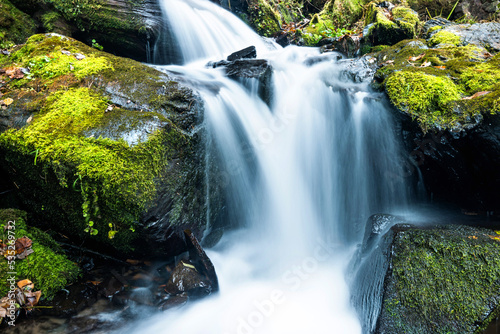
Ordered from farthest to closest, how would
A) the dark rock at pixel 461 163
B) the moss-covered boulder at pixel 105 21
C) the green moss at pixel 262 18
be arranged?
the green moss at pixel 262 18 → the moss-covered boulder at pixel 105 21 → the dark rock at pixel 461 163

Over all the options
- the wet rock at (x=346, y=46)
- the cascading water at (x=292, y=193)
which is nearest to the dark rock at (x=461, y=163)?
the cascading water at (x=292, y=193)

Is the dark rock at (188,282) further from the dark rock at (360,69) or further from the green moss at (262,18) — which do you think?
the green moss at (262,18)

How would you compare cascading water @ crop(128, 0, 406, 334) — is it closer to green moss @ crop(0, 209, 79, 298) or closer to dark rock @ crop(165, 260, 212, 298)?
dark rock @ crop(165, 260, 212, 298)

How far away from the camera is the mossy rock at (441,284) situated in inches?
83.4

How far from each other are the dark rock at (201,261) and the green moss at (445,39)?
6517 millimetres

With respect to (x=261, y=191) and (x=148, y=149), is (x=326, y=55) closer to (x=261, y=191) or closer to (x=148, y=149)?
(x=261, y=191)

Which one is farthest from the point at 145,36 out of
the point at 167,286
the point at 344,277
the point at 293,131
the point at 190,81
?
the point at 344,277

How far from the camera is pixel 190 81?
173 inches

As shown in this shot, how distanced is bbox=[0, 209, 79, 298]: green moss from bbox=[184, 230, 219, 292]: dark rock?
1303 millimetres

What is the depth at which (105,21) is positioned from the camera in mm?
5957

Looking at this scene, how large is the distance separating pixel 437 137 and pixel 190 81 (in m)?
3.83

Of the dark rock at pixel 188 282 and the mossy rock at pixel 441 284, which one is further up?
the mossy rock at pixel 441 284

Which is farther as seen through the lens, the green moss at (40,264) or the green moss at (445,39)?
the green moss at (445,39)

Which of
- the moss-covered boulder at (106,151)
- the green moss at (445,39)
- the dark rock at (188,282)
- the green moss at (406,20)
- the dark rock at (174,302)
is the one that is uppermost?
the green moss at (406,20)
